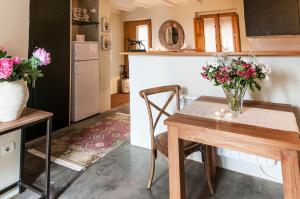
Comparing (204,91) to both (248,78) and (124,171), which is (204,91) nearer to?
(248,78)

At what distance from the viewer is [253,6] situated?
2723mm

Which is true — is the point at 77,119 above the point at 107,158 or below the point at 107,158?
above

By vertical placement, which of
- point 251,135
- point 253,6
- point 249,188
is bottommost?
point 249,188

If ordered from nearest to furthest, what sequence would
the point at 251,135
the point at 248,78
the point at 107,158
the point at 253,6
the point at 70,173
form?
the point at 251,135 → the point at 248,78 → the point at 70,173 → the point at 107,158 → the point at 253,6

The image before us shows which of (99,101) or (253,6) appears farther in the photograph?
(99,101)

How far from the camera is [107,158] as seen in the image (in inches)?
95.7

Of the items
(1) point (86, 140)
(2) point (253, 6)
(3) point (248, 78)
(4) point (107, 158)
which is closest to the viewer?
(3) point (248, 78)

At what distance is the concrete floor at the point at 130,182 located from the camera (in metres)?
1.78

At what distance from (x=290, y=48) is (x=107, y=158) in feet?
9.85

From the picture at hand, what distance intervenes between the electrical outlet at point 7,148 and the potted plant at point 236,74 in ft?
5.52

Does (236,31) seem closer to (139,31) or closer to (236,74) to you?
(139,31)

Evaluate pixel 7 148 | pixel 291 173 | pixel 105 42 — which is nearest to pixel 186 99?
pixel 291 173

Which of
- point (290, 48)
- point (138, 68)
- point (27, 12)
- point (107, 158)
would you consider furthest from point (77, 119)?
point (290, 48)

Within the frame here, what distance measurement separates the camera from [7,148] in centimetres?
173
